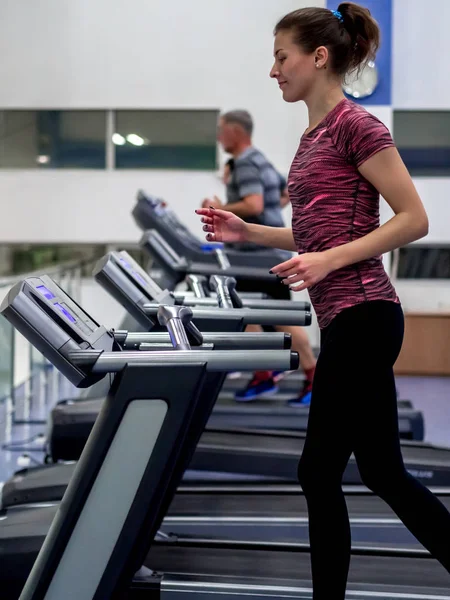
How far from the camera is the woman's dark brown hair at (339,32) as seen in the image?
1706 millimetres

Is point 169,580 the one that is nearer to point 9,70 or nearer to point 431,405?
point 431,405

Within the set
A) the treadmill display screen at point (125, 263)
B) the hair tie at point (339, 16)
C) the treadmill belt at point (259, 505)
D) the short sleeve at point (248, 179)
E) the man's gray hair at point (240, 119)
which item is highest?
the hair tie at point (339, 16)

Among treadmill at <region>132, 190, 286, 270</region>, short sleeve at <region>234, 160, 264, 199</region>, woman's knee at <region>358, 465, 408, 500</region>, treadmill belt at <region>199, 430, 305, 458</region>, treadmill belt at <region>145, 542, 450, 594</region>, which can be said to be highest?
short sleeve at <region>234, 160, 264, 199</region>

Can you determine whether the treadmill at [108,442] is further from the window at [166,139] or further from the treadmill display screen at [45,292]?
the window at [166,139]

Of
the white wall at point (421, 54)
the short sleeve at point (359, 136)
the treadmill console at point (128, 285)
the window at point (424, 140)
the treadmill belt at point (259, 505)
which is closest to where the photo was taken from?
the short sleeve at point (359, 136)

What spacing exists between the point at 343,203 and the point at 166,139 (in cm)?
556

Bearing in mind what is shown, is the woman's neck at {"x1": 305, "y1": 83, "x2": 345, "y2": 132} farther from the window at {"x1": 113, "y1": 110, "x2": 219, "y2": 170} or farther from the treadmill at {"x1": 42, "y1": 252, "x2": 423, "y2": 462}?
the window at {"x1": 113, "y1": 110, "x2": 219, "y2": 170}

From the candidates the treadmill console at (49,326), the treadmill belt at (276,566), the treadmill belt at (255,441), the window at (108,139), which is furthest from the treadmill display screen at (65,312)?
the window at (108,139)

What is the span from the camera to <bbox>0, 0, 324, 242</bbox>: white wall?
6.88 metres

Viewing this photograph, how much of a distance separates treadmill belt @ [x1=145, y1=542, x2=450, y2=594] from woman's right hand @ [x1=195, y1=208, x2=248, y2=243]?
36.1 inches

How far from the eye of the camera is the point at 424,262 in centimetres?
701

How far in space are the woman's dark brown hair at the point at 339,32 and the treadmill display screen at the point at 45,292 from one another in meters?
0.70

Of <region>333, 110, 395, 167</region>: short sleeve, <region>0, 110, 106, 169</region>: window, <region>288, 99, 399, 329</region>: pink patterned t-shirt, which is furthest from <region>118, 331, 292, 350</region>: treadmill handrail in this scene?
<region>0, 110, 106, 169</region>: window

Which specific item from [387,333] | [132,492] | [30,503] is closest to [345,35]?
[387,333]
